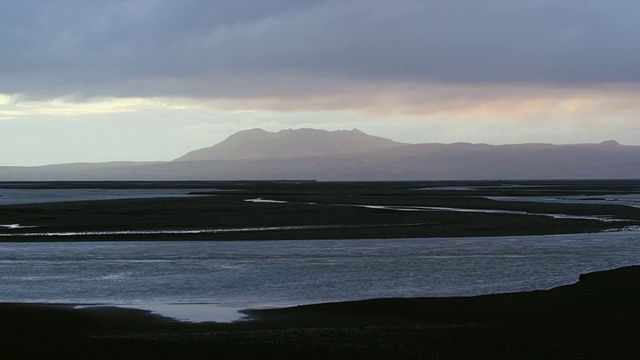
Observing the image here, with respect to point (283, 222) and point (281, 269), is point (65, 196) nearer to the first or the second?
point (283, 222)

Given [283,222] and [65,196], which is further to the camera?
[65,196]

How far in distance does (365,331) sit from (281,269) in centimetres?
1282

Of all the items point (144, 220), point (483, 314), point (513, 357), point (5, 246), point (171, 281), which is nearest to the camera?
point (513, 357)

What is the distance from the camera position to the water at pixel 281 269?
79.6 ft

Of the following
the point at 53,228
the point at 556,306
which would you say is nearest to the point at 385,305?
the point at 556,306

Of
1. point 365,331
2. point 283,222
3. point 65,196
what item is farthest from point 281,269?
point 65,196

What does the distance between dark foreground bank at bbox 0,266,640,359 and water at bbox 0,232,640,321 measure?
4.98ft

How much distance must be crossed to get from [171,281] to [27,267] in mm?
7879

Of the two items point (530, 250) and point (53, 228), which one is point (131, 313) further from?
point (53, 228)

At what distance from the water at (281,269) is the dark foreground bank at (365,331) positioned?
152 cm

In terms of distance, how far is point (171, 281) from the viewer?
2762 centimetres

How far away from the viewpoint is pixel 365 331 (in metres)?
18.3

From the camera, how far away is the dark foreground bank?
16.1 m

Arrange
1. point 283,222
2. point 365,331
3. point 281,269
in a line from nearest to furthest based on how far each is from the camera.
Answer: point 365,331 < point 281,269 < point 283,222
